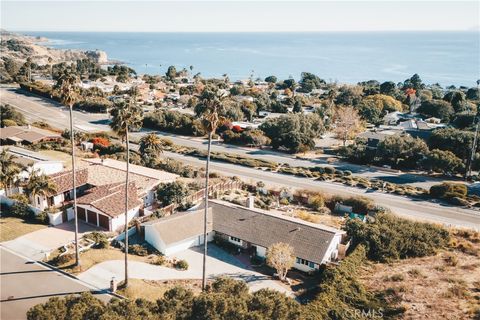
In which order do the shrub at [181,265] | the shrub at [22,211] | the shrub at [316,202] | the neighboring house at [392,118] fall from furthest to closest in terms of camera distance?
the neighboring house at [392,118] < the shrub at [316,202] < the shrub at [22,211] < the shrub at [181,265]

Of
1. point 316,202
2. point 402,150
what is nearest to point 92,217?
point 316,202

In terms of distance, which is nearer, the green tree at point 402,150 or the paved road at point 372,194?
the paved road at point 372,194

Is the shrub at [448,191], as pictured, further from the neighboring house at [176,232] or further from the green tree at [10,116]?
the green tree at [10,116]

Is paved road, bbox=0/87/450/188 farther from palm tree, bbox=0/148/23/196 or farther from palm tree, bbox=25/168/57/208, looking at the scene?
palm tree, bbox=25/168/57/208

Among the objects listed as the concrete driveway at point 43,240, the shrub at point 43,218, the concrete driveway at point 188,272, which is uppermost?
the shrub at point 43,218

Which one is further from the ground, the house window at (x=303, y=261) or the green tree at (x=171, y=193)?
the green tree at (x=171, y=193)

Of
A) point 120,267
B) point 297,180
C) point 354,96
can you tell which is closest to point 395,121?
point 354,96

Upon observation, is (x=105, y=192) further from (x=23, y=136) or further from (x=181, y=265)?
(x=23, y=136)

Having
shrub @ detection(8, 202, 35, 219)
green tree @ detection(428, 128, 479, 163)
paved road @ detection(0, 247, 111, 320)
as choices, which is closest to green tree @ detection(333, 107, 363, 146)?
green tree @ detection(428, 128, 479, 163)

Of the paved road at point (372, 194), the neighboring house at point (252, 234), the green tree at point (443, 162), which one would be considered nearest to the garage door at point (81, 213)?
the neighboring house at point (252, 234)
